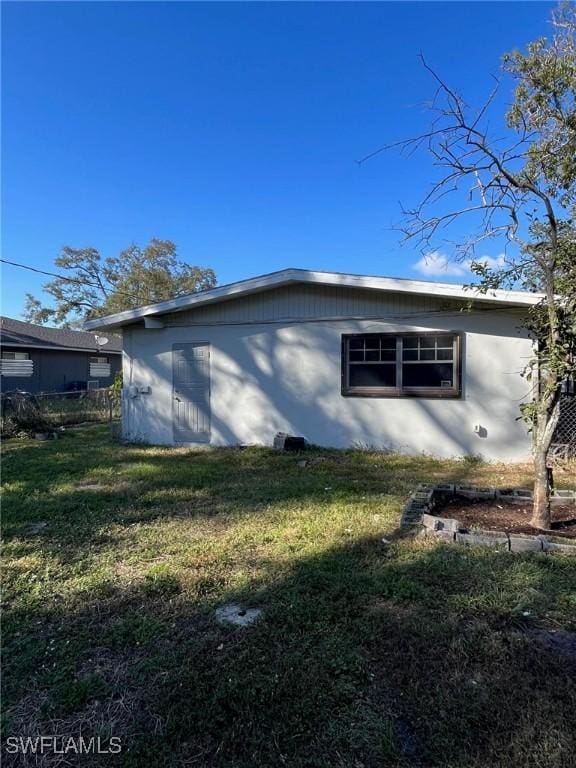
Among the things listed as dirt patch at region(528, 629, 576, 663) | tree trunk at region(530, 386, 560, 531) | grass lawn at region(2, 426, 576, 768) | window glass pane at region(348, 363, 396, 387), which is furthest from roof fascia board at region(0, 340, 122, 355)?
dirt patch at region(528, 629, 576, 663)

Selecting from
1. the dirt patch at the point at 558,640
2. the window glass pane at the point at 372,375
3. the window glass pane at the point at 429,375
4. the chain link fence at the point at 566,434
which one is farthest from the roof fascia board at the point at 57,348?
the dirt patch at the point at 558,640

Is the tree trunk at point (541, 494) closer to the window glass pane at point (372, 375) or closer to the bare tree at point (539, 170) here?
the bare tree at point (539, 170)

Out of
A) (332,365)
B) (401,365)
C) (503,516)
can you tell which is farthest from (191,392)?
(503,516)

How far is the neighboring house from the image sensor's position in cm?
1900

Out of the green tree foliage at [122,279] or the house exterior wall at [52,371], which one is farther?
the green tree foliage at [122,279]

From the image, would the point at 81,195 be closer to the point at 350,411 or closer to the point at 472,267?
the point at 350,411

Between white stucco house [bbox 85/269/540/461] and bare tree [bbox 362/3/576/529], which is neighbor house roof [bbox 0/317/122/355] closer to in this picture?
white stucco house [bbox 85/269/540/461]

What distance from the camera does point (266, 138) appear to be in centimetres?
1248

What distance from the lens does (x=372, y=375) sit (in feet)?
25.7

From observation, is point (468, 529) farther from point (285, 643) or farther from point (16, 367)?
point (16, 367)

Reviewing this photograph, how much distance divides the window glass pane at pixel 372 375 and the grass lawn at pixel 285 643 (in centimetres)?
374

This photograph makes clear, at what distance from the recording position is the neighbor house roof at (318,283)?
655 centimetres

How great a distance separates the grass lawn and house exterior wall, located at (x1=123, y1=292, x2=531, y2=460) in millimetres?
3572

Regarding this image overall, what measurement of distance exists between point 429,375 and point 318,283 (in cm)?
257
